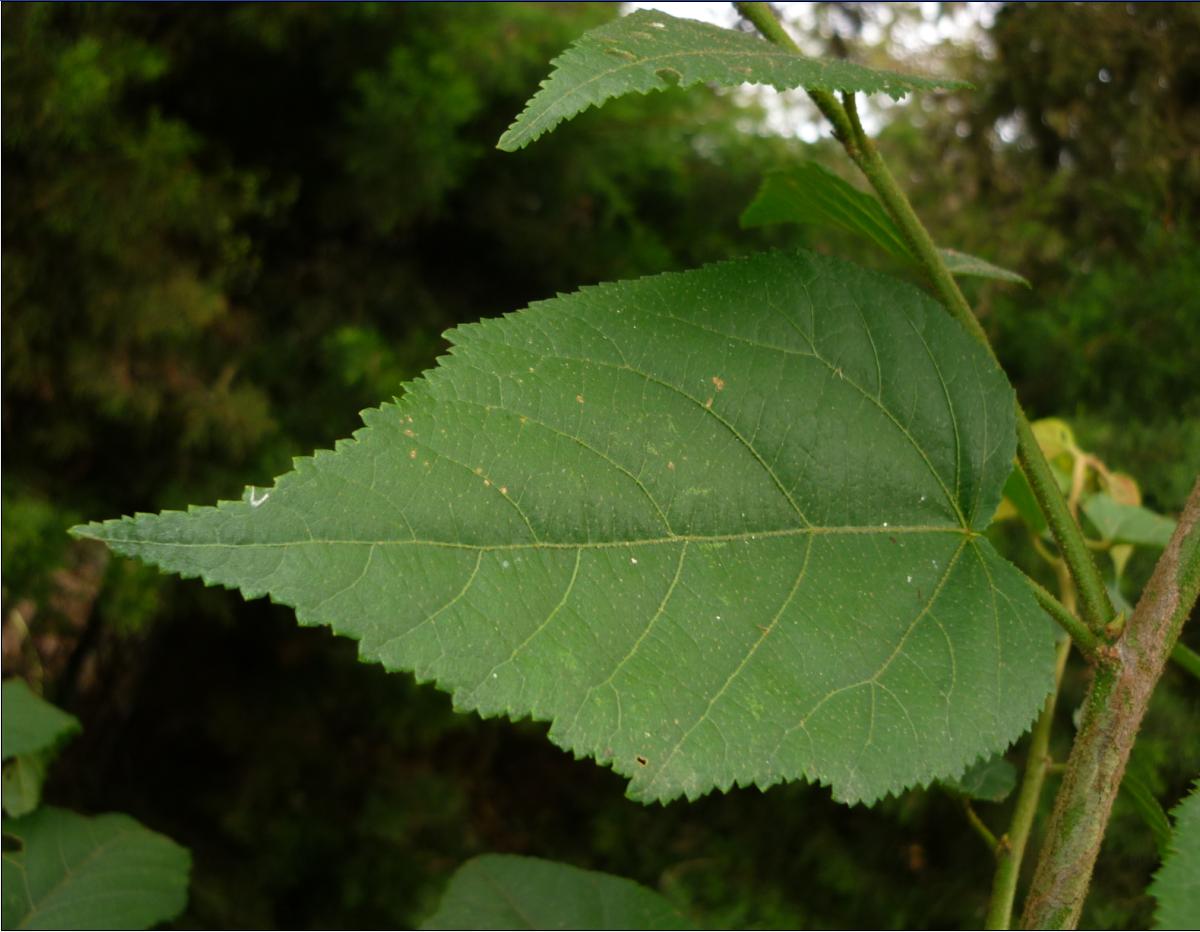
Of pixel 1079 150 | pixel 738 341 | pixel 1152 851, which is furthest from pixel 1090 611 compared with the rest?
pixel 1079 150

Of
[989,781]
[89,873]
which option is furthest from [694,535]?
[89,873]

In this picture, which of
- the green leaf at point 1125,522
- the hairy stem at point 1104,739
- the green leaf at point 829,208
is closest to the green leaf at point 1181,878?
the hairy stem at point 1104,739

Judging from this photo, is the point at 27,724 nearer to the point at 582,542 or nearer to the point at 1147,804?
the point at 582,542

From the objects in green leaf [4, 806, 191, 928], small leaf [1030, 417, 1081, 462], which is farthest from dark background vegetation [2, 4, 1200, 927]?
green leaf [4, 806, 191, 928]

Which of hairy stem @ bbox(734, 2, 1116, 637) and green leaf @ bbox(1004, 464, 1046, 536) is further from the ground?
hairy stem @ bbox(734, 2, 1116, 637)

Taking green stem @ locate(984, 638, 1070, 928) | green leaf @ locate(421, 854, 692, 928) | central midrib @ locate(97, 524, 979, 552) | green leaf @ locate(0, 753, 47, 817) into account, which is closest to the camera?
central midrib @ locate(97, 524, 979, 552)

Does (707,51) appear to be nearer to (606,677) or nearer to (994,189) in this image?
(606,677)

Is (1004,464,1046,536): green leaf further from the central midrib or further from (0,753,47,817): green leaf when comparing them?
(0,753,47,817): green leaf
